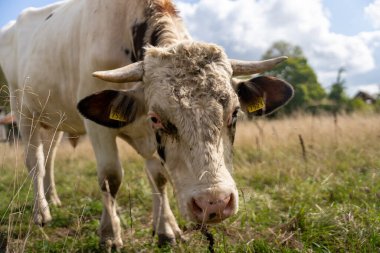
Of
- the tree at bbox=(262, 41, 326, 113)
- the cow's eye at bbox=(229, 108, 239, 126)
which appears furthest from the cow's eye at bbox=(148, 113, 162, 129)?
the tree at bbox=(262, 41, 326, 113)

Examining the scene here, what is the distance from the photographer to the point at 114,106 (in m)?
3.26

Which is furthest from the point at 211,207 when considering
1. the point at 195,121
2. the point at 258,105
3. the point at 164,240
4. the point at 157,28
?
the point at 157,28

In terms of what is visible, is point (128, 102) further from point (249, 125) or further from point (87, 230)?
point (249, 125)

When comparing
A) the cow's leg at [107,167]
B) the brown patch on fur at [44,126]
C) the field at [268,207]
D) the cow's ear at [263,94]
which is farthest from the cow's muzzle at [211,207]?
the brown patch on fur at [44,126]

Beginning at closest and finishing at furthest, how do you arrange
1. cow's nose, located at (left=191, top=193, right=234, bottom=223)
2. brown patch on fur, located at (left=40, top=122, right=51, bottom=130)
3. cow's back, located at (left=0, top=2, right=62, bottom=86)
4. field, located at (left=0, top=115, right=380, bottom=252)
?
cow's nose, located at (left=191, top=193, right=234, bottom=223) → field, located at (left=0, top=115, right=380, bottom=252) → brown patch on fur, located at (left=40, top=122, right=51, bottom=130) → cow's back, located at (left=0, top=2, right=62, bottom=86)

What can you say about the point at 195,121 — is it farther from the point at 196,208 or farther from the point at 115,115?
the point at 115,115

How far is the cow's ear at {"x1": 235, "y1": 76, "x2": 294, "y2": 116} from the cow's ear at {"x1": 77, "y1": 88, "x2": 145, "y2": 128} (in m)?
0.84

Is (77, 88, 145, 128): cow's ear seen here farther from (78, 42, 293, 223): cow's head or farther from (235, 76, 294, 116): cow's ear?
(235, 76, 294, 116): cow's ear

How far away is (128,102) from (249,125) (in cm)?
979

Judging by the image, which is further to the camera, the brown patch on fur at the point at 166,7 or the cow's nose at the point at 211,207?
the brown patch on fur at the point at 166,7

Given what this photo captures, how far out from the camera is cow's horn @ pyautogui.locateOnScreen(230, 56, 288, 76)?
319 cm

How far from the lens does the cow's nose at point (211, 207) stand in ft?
7.54

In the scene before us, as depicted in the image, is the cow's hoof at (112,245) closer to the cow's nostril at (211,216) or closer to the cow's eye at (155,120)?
the cow's eye at (155,120)

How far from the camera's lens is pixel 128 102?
10.7ft
